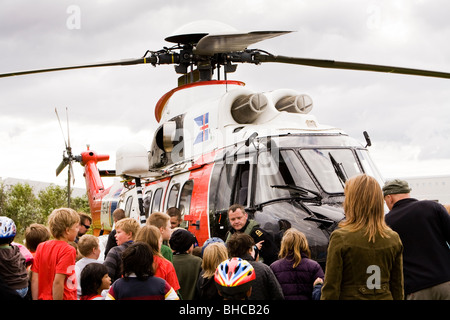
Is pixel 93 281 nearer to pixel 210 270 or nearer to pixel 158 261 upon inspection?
pixel 158 261

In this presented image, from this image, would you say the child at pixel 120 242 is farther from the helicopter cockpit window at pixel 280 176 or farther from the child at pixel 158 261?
the helicopter cockpit window at pixel 280 176

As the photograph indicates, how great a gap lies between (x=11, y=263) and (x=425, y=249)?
3577 mm

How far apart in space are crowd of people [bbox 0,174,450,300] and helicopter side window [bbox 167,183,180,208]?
3.85 meters

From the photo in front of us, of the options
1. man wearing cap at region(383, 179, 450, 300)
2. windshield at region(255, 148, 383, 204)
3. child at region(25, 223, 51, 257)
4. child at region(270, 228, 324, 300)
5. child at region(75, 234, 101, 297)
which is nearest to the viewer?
man wearing cap at region(383, 179, 450, 300)

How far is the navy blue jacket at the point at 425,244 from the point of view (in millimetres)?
4641

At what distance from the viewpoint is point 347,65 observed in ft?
33.8

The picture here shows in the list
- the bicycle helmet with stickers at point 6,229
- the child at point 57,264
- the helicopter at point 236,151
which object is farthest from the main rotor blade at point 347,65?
the bicycle helmet with stickers at point 6,229

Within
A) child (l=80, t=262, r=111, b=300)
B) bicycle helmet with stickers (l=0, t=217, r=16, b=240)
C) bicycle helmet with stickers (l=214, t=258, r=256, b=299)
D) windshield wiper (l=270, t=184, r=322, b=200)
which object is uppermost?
windshield wiper (l=270, t=184, r=322, b=200)

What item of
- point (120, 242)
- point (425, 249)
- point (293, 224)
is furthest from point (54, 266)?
point (425, 249)

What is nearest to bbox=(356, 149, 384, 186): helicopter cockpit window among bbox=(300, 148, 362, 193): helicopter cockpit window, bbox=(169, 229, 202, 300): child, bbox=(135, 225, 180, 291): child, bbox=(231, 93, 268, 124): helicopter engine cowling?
bbox=(300, 148, 362, 193): helicopter cockpit window

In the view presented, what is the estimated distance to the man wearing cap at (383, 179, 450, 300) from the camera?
4.62 m

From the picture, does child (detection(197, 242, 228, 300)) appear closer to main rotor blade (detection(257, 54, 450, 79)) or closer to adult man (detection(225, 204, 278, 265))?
adult man (detection(225, 204, 278, 265))

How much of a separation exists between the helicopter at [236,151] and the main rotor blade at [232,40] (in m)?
0.02
